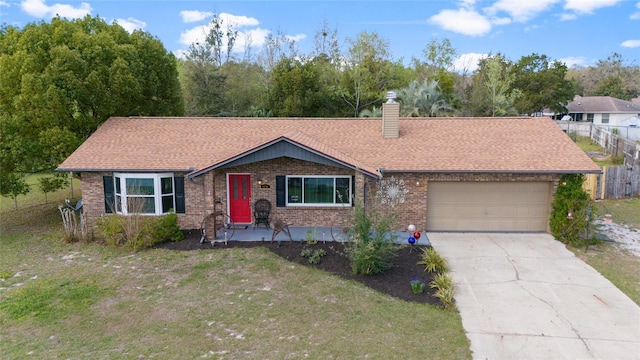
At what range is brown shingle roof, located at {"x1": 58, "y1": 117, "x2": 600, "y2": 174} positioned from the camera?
13.2 metres

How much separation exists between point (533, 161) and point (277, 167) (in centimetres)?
814

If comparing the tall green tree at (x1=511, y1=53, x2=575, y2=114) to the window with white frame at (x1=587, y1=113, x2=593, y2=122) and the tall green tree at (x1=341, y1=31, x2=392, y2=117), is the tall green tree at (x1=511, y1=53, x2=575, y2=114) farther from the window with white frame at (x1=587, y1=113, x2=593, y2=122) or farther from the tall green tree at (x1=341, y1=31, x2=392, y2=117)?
the tall green tree at (x1=341, y1=31, x2=392, y2=117)

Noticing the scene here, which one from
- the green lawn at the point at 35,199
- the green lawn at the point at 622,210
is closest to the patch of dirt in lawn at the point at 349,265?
the green lawn at the point at 622,210

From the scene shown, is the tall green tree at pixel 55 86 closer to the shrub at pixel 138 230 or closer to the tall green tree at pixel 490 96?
the shrub at pixel 138 230

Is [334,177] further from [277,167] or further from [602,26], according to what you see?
[602,26]

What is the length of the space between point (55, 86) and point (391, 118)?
453 inches

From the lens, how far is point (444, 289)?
8.98 metres

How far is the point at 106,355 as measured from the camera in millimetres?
6855

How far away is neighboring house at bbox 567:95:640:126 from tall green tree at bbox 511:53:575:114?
665cm

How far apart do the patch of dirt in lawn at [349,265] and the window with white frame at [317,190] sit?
6.24 ft

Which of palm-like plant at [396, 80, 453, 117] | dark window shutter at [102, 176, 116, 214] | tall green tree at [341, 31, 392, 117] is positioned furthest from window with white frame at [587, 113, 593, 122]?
dark window shutter at [102, 176, 116, 214]

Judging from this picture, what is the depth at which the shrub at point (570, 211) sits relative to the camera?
41.2ft

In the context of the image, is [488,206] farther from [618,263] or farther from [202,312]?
[202,312]

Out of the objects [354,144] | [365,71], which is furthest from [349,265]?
[365,71]
